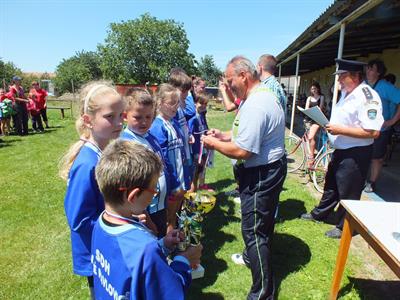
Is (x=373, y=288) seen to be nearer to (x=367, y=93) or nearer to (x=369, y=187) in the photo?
(x=367, y=93)

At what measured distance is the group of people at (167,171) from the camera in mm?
1350

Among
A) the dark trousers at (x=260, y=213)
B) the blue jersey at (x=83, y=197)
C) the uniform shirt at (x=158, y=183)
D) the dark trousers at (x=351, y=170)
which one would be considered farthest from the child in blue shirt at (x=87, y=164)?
the dark trousers at (x=351, y=170)

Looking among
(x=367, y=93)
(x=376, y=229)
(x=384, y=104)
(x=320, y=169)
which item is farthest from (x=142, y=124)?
(x=384, y=104)

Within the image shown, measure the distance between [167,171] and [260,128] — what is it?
1077 mm

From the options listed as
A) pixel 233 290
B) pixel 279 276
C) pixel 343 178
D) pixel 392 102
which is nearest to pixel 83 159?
pixel 233 290

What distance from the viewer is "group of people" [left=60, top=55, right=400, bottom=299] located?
135 centimetres

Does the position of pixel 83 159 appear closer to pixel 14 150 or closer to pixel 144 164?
pixel 144 164

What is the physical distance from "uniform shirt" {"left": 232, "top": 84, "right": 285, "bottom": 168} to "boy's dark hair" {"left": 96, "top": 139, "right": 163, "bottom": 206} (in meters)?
1.22

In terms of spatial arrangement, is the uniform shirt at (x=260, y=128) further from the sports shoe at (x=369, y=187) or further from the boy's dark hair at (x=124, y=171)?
the sports shoe at (x=369, y=187)

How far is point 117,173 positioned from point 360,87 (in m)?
3.47

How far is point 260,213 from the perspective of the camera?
2732mm

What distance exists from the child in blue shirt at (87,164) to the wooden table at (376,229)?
1.79m

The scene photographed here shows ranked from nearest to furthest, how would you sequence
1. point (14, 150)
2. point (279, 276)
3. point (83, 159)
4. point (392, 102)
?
point (83, 159) < point (279, 276) < point (392, 102) < point (14, 150)

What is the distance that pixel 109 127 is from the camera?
2.06 m
